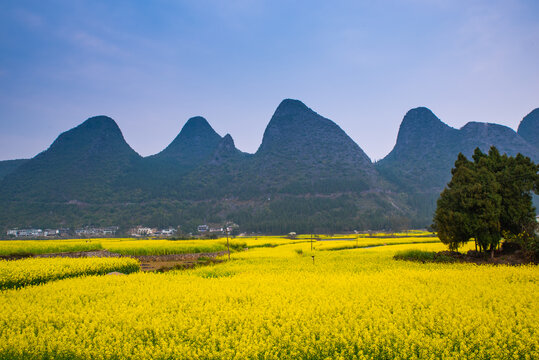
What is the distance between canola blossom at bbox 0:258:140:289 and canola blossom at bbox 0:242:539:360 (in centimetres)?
281

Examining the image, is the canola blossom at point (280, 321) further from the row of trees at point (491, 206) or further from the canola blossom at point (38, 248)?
the canola blossom at point (38, 248)

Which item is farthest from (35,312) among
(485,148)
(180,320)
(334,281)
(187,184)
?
(485,148)

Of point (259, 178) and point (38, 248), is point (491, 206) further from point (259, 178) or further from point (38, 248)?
point (259, 178)

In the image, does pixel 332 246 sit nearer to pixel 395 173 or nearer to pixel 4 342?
pixel 4 342

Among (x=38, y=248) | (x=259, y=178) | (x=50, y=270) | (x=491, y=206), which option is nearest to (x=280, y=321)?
(x=50, y=270)

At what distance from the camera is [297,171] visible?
132 m

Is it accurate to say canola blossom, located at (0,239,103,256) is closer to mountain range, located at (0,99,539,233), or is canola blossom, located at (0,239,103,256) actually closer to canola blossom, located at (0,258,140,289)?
canola blossom, located at (0,258,140,289)

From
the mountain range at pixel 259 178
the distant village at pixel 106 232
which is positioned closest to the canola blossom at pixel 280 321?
the mountain range at pixel 259 178

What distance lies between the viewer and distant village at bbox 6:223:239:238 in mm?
85625

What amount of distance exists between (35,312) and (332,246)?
32.2 meters

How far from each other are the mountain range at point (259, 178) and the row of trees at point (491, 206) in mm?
62896

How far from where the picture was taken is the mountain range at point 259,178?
98.6 metres

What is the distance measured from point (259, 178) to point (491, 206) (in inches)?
4432

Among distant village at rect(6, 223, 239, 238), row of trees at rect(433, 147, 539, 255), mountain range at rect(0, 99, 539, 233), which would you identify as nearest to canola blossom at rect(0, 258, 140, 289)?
row of trees at rect(433, 147, 539, 255)
